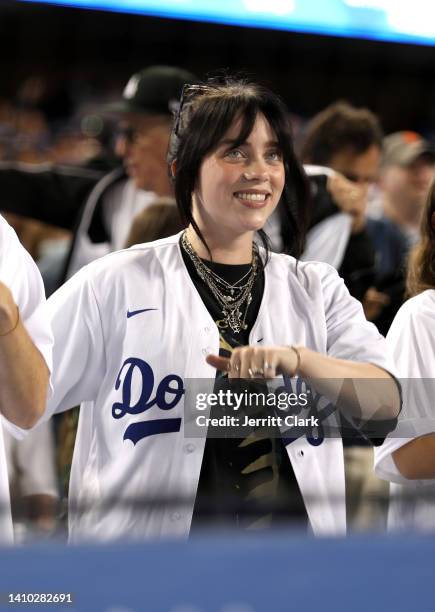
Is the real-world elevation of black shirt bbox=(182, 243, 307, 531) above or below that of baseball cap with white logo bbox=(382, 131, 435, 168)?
below

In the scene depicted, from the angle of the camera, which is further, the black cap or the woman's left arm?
the black cap

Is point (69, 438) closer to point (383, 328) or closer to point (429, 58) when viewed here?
point (383, 328)

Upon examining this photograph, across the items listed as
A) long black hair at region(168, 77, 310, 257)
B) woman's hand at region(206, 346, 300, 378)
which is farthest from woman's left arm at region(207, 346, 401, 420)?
long black hair at region(168, 77, 310, 257)

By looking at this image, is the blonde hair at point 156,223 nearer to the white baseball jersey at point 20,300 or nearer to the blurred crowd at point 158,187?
the blurred crowd at point 158,187

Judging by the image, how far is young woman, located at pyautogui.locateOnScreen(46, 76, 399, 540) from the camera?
171 cm

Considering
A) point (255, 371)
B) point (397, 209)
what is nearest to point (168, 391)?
point (255, 371)

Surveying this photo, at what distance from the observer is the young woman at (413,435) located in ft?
6.05

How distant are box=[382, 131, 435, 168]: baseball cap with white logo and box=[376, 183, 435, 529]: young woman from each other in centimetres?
38

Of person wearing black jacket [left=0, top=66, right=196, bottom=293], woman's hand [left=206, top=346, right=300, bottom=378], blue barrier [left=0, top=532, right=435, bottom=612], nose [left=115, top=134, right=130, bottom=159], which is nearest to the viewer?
blue barrier [left=0, top=532, right=435, bottom=612]

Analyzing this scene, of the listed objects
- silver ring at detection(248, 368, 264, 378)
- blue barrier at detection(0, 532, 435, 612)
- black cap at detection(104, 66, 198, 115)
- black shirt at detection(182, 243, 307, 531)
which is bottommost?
blue barrier at detection(0, 532, 435, 612)

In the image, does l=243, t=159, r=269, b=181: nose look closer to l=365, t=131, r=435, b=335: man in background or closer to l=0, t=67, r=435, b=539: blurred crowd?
l=0, t=67, r=435, b=539: blurred crowd

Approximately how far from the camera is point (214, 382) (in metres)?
1.73

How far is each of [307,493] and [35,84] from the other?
938 mm

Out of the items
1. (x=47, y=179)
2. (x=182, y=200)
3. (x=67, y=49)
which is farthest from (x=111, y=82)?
(x=182, y=200)
